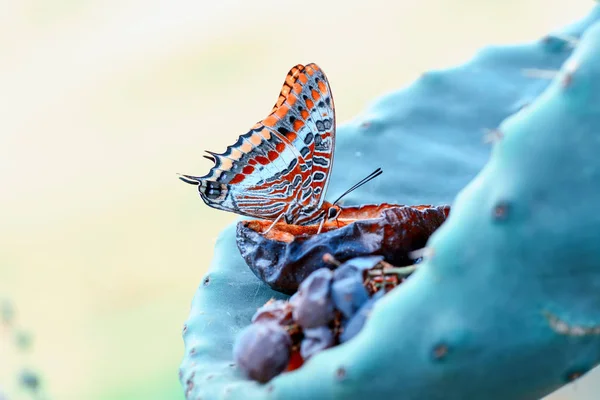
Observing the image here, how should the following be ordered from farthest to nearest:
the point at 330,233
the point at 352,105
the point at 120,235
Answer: the point at 352,105, the point at 120,235, the point at 330,233

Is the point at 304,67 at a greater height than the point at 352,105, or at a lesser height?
greater

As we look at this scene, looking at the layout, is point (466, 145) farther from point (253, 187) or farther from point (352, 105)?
point (352, 105)

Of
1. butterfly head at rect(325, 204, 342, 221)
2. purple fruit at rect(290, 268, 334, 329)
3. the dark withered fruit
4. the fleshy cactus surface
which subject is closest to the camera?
the fleshy cactus surface

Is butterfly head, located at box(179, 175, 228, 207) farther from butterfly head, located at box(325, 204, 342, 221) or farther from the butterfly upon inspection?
butterfly head, located at box(325, 204, 342, 221)

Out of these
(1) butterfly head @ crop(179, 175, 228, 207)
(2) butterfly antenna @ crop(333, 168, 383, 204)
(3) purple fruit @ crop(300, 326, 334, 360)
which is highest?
(1) butterfly head @ crop(179, 175, 228, 207)

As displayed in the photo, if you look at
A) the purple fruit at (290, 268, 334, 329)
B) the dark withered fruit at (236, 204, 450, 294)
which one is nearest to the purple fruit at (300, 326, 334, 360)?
the purple fruit at (290, 268, 334, 329)

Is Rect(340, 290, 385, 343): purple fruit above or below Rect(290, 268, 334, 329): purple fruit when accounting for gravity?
below

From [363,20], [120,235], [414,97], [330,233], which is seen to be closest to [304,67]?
[414,97]
